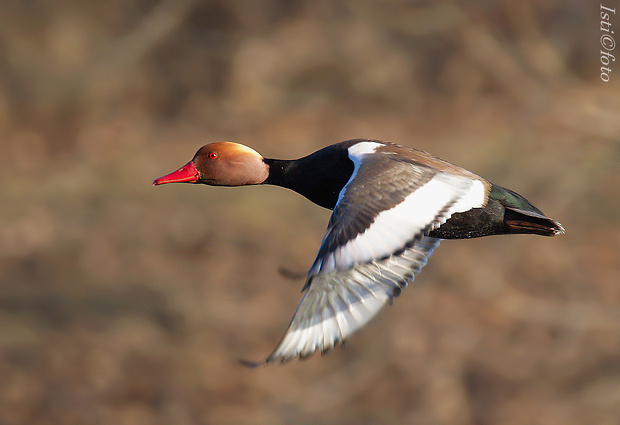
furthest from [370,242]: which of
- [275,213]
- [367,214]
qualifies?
[275,213]

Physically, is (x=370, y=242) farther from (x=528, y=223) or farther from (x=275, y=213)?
(x=275, y=213)

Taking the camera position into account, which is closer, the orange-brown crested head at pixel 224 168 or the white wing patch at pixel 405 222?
the white wing patch at pixel 405 222

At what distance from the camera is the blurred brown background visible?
1009cm

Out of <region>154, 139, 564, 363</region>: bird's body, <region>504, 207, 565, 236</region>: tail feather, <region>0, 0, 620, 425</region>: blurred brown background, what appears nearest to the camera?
<region>154, 139, 564, 363</region>: bird's body

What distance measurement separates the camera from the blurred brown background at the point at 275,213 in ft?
33.1

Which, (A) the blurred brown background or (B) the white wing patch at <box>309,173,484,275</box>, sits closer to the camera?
(B) the white wing patch at <box>309,173,484,275</box>

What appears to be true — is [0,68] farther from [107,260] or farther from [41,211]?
[107,260]

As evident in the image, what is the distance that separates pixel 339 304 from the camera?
13.2 feet

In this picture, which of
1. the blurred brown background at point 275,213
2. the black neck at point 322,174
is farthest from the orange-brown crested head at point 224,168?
the blurred brown background at point 275,213

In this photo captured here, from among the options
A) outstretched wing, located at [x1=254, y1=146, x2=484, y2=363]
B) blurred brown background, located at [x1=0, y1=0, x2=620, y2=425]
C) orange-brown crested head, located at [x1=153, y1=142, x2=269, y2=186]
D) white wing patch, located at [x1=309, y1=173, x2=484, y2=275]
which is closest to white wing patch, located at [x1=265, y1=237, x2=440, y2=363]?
outstretched wing, located at [x1=254, y1=146, x2=484, y2=363]

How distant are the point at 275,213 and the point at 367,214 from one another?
7464mm

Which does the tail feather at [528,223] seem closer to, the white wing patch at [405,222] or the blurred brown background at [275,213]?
the white wing patch at [405,222]

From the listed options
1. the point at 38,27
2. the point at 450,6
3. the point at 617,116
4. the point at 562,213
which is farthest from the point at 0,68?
the point at 617,116

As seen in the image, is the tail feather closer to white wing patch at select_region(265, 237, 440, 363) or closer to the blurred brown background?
white wing patch at select_region(265, 237, 440, 363)
